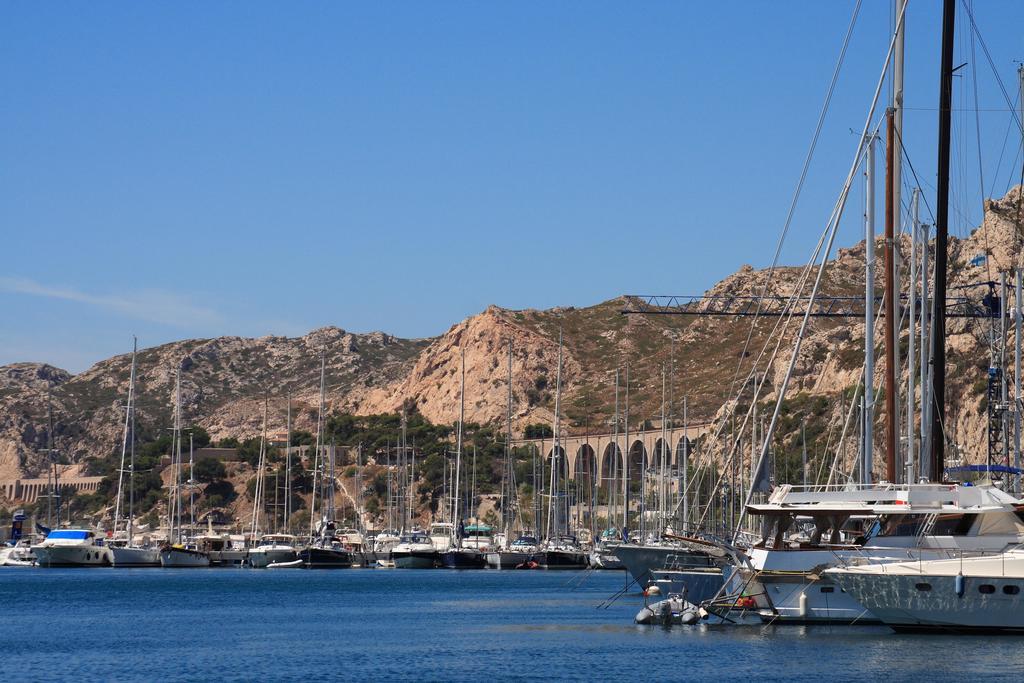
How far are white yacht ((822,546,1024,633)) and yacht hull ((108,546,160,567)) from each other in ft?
263

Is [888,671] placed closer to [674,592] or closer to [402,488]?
[674,592]

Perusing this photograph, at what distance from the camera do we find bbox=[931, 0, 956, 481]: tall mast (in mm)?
38469

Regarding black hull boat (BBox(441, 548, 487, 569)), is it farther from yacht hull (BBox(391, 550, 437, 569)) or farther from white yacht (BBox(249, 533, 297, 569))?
white yacht (BBox(249, 533, 297, 569))

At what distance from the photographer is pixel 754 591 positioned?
38.6m

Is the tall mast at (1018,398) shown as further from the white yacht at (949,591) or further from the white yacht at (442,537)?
the white yacht at (442,537)

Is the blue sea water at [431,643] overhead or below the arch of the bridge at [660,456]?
below

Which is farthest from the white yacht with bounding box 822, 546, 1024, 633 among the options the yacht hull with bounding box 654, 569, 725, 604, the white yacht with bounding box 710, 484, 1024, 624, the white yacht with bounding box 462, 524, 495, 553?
the white yacht with bounding box 462, 524, 495, 553

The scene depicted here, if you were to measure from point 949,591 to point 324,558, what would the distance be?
76.3 meters

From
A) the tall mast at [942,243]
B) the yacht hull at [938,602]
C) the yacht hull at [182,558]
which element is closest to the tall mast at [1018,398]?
the tall mast at [942,243]

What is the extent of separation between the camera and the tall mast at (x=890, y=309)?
38.1 m

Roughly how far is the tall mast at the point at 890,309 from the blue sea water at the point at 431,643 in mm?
4616

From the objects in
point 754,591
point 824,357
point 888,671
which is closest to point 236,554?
point 824,357

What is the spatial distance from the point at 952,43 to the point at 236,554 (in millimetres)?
82567

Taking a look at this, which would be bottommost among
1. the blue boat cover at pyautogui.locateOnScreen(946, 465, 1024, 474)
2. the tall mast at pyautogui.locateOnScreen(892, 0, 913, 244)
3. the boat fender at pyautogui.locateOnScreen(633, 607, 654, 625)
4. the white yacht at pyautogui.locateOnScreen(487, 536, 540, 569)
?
the white yacht at pyautogui.locateOnScreen(487, 536, 540, 569)
